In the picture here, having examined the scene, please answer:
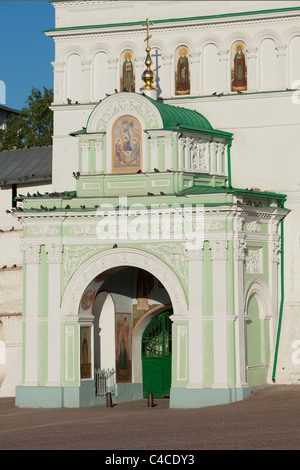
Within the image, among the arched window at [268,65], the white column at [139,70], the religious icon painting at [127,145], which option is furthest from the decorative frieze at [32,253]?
the arched window at [268,65]

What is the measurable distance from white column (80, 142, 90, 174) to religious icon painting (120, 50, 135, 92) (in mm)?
4039

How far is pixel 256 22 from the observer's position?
1420 inches

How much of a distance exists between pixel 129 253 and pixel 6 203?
9.75m

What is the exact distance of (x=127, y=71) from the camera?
3759cm

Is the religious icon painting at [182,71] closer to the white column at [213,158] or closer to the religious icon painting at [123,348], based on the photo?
the white column at [213,158]

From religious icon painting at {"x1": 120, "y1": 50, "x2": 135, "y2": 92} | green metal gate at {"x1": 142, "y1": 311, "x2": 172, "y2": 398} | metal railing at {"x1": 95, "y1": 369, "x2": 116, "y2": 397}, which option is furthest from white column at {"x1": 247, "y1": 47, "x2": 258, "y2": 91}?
metal railing at {"x1": 95, "y1": 369, "x2": 116, "y2": 397}

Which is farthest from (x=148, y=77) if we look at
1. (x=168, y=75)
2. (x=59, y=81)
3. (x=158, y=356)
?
(x=158, y=356)

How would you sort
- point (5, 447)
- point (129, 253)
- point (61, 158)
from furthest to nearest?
1. point (61, 158)
2. point (129, 253)
3. point (5, 447)

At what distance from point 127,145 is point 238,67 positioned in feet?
16.5

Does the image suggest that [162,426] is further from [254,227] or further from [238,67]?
[238,67]

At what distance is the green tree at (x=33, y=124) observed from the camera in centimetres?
6006

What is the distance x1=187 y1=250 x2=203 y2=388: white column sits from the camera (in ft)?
104

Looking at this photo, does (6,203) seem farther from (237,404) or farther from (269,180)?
(237,404)

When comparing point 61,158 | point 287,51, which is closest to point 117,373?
point 61,158
